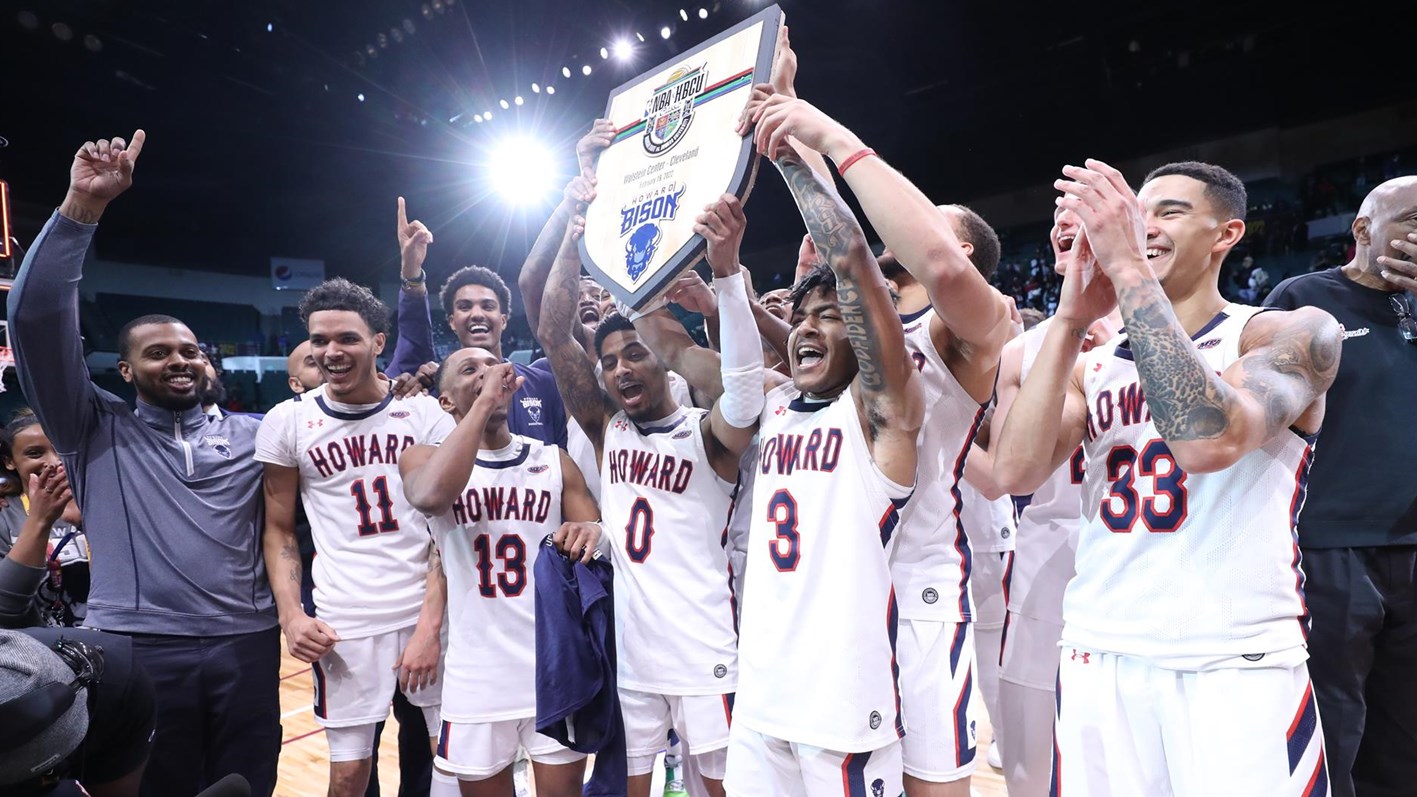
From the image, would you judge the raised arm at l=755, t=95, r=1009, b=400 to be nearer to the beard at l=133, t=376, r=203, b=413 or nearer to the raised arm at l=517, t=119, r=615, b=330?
the raised arm at l=517, t=119, r=615, b=330

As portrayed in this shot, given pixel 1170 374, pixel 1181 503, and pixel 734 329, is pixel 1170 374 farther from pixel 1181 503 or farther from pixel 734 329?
pixel 734 329

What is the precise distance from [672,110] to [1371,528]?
2.54m

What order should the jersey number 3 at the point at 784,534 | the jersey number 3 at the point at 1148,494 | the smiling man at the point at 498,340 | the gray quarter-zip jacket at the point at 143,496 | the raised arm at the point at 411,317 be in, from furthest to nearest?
the raised arm at the point at 411,317
the smiling man at the point at 498,340
the gray quarter-zip jacket at the point at 143,496
the jersey number 3 at the point at 784,534
the jersey number 3 at the point at 1148,494

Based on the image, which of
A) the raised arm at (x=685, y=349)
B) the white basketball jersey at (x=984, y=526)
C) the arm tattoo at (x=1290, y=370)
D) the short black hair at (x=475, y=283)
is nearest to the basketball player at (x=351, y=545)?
the short black hair at (x=475, y=283)

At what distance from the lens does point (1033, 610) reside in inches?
104

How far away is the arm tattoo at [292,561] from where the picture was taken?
3.05m

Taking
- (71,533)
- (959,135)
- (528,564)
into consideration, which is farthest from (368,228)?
(528,564)

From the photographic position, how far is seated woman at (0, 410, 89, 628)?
2758 millimetres

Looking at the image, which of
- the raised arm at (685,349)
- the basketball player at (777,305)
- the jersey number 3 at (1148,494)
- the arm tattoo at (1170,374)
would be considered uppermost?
the basketball player at (777,305)

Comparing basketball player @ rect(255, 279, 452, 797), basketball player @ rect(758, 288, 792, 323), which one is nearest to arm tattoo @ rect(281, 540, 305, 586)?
basketball player @ rect(255, 279, 452, 797)

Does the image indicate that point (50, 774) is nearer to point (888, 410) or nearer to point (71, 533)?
point (888, 410)

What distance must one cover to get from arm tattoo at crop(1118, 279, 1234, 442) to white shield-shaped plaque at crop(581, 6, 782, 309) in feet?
3.35

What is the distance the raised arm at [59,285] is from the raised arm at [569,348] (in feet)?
4.56

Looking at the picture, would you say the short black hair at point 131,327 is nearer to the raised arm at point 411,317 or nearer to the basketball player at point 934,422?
the raised arm at point 411,317
